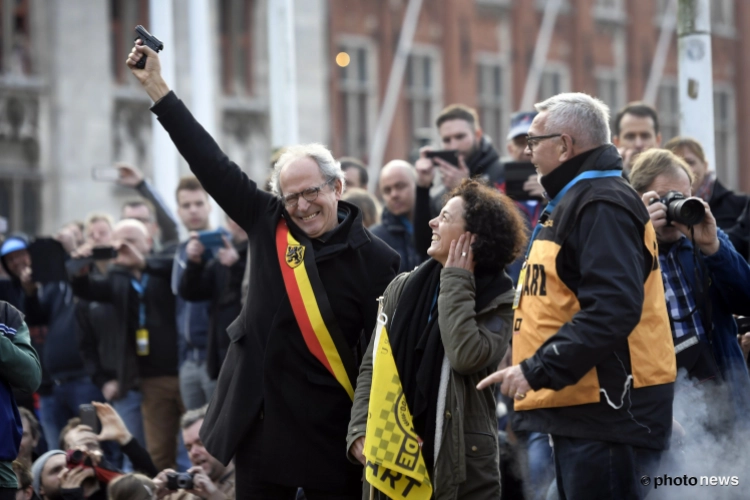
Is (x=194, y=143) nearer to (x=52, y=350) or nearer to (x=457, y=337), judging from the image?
(x=457, y=337)

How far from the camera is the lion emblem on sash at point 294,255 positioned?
505cm

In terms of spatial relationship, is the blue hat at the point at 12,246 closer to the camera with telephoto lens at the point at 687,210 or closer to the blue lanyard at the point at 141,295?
the blue lanyard at the point at 141,295

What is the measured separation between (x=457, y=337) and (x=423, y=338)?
0.24 m

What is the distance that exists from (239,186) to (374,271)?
674 millimetres

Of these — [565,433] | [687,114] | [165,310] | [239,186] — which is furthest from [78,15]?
[565,433]

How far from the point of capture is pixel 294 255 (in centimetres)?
507

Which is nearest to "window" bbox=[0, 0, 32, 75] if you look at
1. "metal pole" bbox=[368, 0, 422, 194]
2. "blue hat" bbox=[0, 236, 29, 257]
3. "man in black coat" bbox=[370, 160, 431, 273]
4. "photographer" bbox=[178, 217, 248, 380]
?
"metal pole" bbox=[368, 0, 422, 194]

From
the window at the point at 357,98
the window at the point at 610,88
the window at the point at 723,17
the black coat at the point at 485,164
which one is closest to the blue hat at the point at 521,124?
the black coat at the point at 485,164

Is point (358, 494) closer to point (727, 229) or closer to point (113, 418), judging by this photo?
point (113, 418)

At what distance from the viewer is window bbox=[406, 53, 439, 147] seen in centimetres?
2548

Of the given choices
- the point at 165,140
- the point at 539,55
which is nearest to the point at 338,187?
the point at 165,140

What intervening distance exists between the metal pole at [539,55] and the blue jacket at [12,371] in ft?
70.5

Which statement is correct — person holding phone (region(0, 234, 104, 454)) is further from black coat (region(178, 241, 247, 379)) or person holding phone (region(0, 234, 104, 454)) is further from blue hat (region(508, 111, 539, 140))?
blue hat (region(508, 111, 539, 140))

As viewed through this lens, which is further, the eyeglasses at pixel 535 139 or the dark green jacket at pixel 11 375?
the dark green jacket at pixel 11 375
